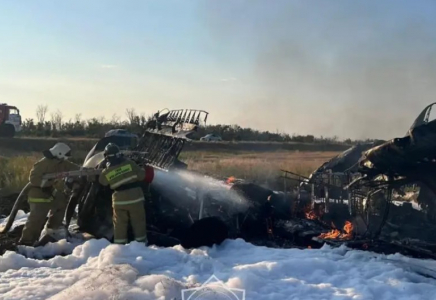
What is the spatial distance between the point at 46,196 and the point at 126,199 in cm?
191

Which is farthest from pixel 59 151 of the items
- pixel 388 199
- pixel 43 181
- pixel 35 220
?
pixel 388 199

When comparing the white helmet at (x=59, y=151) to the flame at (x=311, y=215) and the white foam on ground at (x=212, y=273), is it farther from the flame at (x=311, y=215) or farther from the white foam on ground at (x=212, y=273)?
the flame at (x=311, y=215)

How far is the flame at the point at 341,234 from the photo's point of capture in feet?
26.7

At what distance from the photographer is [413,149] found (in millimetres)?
6543

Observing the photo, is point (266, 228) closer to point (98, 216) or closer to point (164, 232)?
point (164, 232)

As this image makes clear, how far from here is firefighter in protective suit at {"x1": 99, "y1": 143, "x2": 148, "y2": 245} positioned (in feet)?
27.5

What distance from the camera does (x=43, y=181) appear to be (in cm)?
941

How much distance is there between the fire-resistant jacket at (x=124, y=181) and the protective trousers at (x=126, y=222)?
10 centimetres

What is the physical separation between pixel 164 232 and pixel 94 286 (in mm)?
4103

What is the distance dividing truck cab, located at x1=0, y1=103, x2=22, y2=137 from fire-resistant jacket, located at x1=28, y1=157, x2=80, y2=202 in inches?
1080

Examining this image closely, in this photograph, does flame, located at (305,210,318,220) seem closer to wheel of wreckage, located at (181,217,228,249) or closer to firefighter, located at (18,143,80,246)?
wheel of wreckage, located at (181,217,228,249)

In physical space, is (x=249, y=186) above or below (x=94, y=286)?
above

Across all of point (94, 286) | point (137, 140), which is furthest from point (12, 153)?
point (94, 286)

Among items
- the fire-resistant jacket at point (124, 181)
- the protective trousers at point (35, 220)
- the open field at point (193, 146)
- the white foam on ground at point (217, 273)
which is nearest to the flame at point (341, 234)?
the white foam on ground at point (217, 273)
